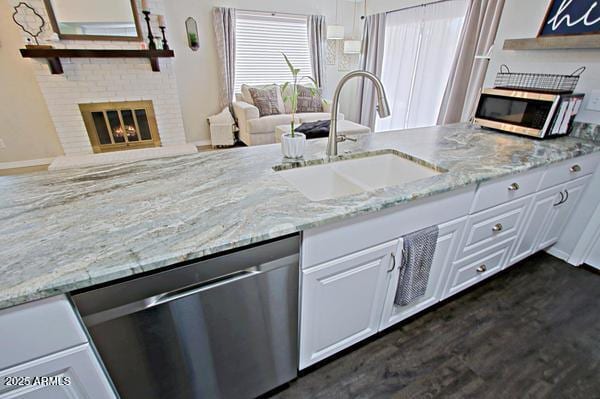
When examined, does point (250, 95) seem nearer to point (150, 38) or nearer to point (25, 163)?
point (150, 38)

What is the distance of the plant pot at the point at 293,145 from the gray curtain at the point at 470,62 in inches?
116

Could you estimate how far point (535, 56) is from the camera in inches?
70.6

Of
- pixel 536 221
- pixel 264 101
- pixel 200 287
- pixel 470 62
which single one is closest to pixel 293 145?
pixel 200 287

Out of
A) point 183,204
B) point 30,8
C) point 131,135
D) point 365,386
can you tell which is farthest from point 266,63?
point 365,386

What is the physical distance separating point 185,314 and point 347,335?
0.76m

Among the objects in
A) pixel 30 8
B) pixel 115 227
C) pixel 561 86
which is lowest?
pixel 115 227

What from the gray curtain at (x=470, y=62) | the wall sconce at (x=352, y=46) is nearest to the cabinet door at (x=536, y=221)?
the gray curtain at (x=470, y=62)

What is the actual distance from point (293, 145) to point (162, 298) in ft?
2.80

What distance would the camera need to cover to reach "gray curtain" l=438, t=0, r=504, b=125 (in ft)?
9.89

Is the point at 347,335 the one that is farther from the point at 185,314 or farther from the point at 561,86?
the point at 561,86

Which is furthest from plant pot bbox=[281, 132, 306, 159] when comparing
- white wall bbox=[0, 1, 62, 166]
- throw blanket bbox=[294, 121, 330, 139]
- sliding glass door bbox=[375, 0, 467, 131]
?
white wall bbox=[0, 1, 62, 166]

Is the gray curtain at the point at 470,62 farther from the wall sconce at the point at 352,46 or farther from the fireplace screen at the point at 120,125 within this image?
the fireplace screen at the point at 120,125

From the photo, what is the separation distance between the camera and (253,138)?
430cm

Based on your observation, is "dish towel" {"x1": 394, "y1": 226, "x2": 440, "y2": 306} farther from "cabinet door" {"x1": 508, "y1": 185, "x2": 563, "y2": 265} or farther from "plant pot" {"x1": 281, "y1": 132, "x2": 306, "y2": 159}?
"cabinet door" {"x1": 508, "y1": 185, "x2": 563, "y2": 265}
